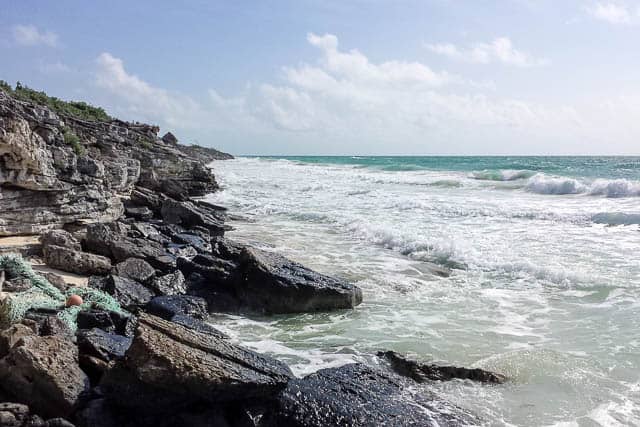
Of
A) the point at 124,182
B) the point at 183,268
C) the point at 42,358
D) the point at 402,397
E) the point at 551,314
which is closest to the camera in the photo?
the point at 42,358

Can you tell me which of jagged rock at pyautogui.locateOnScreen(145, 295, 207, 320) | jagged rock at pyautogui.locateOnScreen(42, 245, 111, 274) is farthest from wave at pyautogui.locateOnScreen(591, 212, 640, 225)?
jagged rock at pyautogui.locateOnScreen(42, 245, 111, 274)

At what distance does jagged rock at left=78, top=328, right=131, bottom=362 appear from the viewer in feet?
15.8

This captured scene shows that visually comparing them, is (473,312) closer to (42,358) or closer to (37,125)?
(42,358)

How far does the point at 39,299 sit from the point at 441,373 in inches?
182

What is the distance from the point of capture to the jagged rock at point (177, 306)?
6.72 m

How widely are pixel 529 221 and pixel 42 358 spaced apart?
1605 cm

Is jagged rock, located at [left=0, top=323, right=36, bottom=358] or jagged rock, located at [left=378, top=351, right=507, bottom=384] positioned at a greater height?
jagged rock, located at [left=0, top=323, right=36, bottom=358]

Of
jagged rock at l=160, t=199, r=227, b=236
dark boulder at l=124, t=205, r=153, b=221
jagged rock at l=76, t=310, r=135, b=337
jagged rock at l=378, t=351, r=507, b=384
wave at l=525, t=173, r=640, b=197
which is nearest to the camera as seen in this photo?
jagged rock at l=378, t=351, r=507, b=384

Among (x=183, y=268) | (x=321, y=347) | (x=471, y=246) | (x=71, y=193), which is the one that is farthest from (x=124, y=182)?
(x=321, y=347)

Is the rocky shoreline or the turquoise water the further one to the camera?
the turquoise water

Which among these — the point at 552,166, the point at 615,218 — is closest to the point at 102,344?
the point at 615,218

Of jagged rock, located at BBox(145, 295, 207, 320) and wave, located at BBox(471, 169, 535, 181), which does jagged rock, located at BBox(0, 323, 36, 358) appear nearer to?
jagged rock, located at BBox(145, 295, 207, 320)

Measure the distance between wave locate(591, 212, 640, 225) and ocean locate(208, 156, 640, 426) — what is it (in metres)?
0.06

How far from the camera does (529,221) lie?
17344 mm
